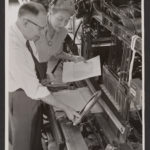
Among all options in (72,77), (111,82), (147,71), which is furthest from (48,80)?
(147,71)

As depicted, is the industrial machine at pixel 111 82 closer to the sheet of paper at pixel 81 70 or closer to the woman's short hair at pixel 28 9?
the sheet of paper at pixel 81 70

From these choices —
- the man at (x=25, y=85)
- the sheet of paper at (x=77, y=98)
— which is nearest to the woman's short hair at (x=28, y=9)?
the man at (x=25, y=85)

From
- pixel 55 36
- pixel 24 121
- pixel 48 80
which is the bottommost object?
pixel 24 121

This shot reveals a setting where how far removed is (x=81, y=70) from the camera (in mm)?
1297

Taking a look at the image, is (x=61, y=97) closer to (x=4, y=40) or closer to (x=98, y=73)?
(x=98, y=73)

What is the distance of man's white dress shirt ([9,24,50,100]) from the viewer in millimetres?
1184

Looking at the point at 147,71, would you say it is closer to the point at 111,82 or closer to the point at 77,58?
the point at 111,82

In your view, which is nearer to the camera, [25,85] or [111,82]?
[25,85]

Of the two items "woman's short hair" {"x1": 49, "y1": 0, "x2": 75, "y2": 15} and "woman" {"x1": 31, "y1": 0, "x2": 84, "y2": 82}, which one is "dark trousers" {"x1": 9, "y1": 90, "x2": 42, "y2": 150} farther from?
"woman's short hair" {"x1": 49, "y1": 0, "x2": 75, "y2": 15}

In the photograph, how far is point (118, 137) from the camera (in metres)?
1.25

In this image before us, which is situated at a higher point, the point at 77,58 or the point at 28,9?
the point at 28,9

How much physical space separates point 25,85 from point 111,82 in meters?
0.29

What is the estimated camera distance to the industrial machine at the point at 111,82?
1.23m

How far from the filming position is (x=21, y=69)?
1.19m
